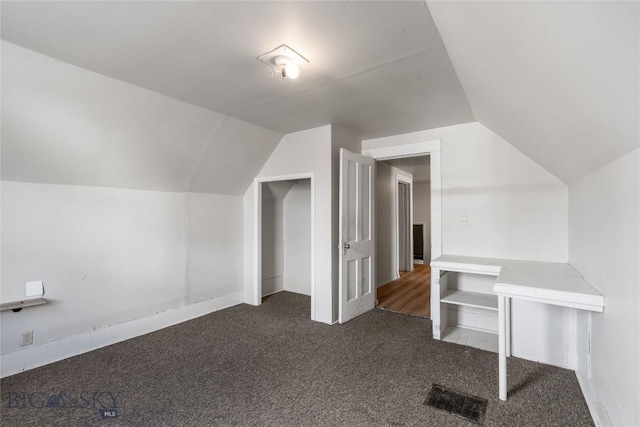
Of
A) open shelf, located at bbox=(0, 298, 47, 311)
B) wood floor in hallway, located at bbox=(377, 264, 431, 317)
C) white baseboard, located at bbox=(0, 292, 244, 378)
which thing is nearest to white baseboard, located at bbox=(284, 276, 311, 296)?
wood floor in hallway, located at bbox=(377, 264, 431, 317)

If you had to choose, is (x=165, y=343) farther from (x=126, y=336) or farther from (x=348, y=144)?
(x=348, y=144)

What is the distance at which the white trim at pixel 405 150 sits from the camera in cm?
334

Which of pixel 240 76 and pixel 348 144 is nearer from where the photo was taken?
pixel 240 76

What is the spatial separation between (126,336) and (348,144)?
10.7 feet

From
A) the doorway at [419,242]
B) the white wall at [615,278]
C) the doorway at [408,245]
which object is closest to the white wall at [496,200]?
the doorway at [408,245]

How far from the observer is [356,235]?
348 cm

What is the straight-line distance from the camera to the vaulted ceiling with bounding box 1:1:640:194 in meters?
1.01

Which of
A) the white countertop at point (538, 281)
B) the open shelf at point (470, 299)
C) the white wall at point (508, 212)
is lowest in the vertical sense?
the open shelf at point (470, 299)

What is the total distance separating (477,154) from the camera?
3074 mm

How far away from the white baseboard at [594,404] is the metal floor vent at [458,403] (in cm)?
57

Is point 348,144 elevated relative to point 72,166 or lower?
elevated

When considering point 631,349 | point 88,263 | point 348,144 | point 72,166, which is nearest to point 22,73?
point 72,166

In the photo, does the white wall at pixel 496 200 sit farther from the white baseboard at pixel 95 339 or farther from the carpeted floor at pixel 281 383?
the white baseboard at pixel 95 339

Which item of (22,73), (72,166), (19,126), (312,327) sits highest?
(22,73)
